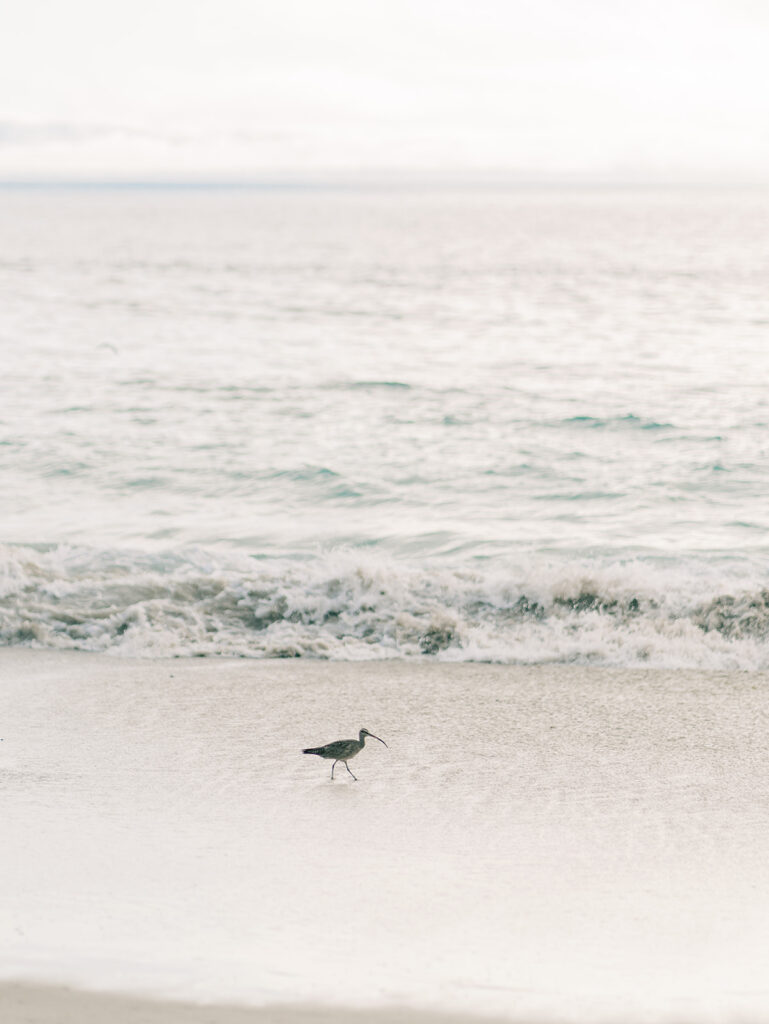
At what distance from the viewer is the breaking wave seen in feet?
28.2

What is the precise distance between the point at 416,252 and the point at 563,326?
108ft

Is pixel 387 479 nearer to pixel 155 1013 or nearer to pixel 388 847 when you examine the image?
pixel 388 847

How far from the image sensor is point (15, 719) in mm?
6680

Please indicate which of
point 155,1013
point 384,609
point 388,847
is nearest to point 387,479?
point 384,609

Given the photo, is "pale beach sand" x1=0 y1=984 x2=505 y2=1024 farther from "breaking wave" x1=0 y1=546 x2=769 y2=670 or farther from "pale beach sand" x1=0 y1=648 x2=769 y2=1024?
"breaking wave" x1=0 y1=546 x2=769 y2=670

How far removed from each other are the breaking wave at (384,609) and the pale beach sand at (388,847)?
811mm

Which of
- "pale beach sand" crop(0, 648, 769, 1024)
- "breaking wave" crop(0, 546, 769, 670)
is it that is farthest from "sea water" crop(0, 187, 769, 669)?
"pale beach sand" crop(0, 648, 769, 1024)

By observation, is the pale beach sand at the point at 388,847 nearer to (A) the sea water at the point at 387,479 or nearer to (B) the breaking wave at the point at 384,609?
(B) the breaking wave at the point at 384,609

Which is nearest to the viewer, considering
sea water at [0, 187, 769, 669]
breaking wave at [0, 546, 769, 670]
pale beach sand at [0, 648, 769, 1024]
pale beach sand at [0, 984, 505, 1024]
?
pale beach sand at [0, 984, 505, 1024]

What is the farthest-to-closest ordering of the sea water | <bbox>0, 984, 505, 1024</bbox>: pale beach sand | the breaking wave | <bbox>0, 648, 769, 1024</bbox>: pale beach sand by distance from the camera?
1. the sea water
2. the breaking wave
3. <bbox>0, 648, 769, 1024</bbox>: pale beach sand
4. <bbox>0, 984, 505, 1024</bbox>: pale beach sand

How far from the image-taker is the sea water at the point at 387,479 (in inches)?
358

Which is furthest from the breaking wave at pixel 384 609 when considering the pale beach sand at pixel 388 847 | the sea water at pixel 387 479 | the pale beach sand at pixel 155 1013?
the pale beach sand at pixel 155 1013

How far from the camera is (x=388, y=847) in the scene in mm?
4941

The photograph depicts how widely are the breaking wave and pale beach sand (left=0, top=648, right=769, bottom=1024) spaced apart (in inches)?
31.9
